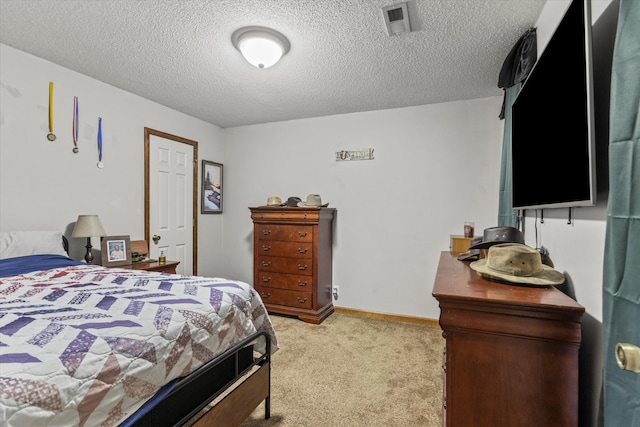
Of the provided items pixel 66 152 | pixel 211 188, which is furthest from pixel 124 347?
pixel 211 188

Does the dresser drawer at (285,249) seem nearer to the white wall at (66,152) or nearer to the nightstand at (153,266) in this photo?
the nightstand at (153,266)

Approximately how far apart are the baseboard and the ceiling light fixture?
2.79 meters

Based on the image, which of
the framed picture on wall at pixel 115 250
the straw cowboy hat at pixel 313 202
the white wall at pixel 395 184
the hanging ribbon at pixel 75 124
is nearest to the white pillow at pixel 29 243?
the framed picture on wall at pixel 115 250

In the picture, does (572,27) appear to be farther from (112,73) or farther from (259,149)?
(259,149)

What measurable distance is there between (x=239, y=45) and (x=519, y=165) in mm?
1996

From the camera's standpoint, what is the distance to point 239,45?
218 cm

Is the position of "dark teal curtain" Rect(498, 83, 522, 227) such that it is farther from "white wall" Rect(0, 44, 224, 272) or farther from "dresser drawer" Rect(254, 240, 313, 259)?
"white wall" Rect(0, 44, 224, 272)

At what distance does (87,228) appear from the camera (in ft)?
8.48

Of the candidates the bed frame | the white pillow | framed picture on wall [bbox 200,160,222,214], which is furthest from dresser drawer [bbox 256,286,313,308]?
the white pillow

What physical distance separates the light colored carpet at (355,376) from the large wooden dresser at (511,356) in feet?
2.90

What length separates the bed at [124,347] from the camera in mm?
887

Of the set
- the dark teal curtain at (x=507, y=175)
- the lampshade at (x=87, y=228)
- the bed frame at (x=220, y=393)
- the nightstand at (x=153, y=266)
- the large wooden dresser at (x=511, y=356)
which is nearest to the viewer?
the large wooden dresser at (x=511, y=356)

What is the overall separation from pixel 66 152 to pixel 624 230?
356 centimetres

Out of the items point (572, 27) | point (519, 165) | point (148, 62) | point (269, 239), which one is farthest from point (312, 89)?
point (572, 27)
